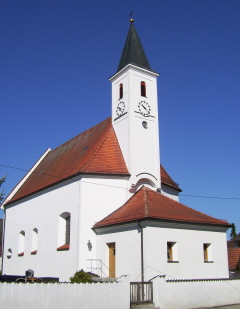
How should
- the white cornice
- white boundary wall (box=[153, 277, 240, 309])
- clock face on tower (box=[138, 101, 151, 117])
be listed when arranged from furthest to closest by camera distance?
1. the white cornice
2. clock face on tower (box=[138, 101, 151, 117])
3. white boundary wall (box=[153, 277, 240, 309])

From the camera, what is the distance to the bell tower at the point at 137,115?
24.1 m

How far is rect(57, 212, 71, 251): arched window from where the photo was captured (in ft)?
79.0

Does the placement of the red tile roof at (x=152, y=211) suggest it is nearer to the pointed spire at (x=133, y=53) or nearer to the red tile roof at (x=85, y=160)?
the red tile roof at (x=85, y=160)

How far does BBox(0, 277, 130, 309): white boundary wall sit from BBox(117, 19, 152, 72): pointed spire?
16945 mm

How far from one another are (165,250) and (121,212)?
12.5 ft

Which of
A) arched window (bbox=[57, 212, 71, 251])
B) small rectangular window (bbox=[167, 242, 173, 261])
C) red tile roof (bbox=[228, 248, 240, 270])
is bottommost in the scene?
red tile roof (bbox=[228, 248, 240, 270])

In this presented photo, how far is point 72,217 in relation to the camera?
22.6 meters

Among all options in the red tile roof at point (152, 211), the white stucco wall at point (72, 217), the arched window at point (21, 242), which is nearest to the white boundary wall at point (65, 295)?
the red tile roof at point (152, 211)

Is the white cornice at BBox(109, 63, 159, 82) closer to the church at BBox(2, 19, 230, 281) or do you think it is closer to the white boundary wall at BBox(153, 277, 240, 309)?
the church at BBox(2, 19, 230, 281)

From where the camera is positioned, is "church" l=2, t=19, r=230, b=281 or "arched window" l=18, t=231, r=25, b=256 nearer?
"church" l=2, t=19, r=230, b=281

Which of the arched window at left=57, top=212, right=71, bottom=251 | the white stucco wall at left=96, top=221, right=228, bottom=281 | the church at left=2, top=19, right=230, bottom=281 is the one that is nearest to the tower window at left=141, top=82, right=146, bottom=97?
the church at left=2, top=19, right=230, bottom=281

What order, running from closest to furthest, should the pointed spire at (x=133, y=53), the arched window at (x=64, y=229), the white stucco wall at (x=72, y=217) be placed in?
1. the white stucco wall at (x=72, y=217)
2. the arched window at (x=64, y=229)
3. the pointed spire at (x=133, y=53)

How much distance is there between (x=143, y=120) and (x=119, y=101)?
8.21 feet

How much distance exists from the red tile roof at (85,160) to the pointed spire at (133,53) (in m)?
4.78
